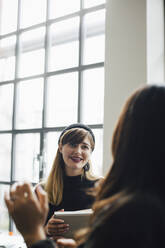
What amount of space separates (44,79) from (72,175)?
89.7 inches

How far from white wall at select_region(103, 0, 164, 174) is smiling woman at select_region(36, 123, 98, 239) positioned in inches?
30.1

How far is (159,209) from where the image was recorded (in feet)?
2.14

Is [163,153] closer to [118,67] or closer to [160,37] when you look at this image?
[118,67]

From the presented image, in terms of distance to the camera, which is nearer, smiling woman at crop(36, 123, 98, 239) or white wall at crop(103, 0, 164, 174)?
smiling woman at crop(36, 123, 98, 239)

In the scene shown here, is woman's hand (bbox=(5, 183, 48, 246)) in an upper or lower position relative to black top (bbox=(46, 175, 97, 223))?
upper

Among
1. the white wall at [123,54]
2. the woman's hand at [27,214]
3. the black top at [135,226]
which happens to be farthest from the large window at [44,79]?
the black top at [135,226]

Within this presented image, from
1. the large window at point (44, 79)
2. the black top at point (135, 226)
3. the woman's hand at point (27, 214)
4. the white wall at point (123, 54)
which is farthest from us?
the large window at point (44, 79)

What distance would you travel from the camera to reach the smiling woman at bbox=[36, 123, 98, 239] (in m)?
1.90

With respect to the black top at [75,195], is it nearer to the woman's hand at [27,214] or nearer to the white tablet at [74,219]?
the white tablet at [74,219]

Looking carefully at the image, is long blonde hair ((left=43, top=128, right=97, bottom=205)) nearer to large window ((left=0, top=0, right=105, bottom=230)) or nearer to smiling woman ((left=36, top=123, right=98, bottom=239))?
smiling woman ((left=36, top=123, right=98, bottom=239))

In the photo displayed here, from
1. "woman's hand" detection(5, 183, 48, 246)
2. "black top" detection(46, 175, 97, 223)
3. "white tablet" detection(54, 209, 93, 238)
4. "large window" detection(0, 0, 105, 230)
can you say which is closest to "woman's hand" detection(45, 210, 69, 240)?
"white tablet" detection(54, 209, 93, 238)

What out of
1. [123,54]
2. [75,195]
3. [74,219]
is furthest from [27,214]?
[123,54]

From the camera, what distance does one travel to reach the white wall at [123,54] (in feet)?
8.64

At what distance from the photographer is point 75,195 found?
1.92m
